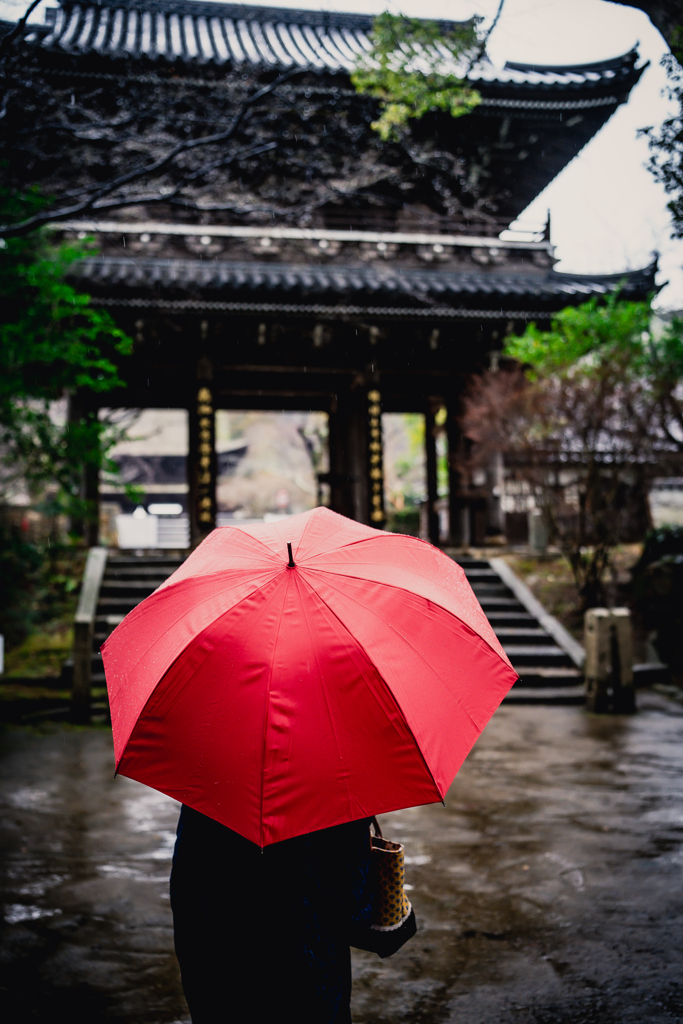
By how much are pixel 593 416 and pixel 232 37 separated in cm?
1122

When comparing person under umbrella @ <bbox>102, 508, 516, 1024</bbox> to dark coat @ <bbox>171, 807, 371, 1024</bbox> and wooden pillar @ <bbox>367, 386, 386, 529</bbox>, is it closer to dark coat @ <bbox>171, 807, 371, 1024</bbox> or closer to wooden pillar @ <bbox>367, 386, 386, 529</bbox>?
dark coat @ <bbox>171, 807, 371, 1024</bbox>

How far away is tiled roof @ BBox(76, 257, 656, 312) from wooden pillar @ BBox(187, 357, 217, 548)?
4.74 ft

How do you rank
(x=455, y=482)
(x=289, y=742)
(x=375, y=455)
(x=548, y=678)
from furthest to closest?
(x=455, y=482) < (x=375, y=455) < (x=548, y=678) < (x=289, y=742)

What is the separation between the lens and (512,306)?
37.9ft

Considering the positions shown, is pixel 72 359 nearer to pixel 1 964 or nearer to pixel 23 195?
pixel 23 195

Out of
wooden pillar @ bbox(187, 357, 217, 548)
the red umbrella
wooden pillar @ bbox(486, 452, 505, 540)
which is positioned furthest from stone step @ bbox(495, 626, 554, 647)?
the red umbrella

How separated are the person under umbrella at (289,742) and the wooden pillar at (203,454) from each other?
10.1 m

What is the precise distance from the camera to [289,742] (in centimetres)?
146

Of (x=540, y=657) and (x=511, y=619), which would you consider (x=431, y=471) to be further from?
(x=540, y=657)

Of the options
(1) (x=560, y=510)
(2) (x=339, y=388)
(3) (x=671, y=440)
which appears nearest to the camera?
(3) (x=671, y=440)

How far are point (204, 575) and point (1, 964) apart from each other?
2368 millimetres

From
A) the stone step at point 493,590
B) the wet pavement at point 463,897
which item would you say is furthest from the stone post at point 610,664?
the stone step at point 493,590

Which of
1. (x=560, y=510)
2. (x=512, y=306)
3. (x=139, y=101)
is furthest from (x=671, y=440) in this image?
(x=139, y=101)

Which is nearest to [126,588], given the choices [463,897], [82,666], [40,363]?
[82,666]
